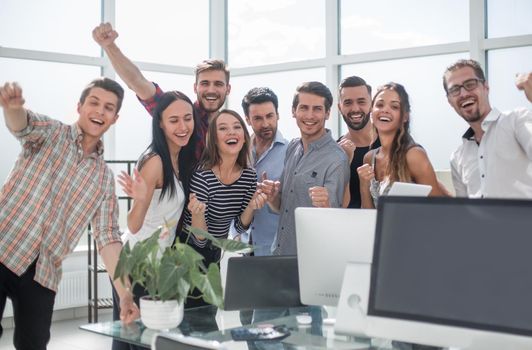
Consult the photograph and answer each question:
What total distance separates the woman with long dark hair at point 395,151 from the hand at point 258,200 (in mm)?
500

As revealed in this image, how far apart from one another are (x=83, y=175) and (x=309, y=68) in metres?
3.62

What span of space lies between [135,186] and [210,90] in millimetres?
1056

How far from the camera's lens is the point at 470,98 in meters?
3.24

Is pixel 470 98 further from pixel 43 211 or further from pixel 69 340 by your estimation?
pixel 69 340

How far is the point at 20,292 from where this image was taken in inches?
108

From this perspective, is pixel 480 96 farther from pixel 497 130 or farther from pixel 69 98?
pixel 69 98

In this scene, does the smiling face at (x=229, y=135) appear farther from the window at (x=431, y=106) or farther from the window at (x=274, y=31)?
the window at (x=274, y=31)

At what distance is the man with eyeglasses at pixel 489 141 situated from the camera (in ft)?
10.1

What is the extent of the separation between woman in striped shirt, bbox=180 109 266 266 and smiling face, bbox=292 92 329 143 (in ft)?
1.13

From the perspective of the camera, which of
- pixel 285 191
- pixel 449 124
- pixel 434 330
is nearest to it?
pixel 434 330

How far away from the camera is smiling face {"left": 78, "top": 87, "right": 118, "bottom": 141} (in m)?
2.92

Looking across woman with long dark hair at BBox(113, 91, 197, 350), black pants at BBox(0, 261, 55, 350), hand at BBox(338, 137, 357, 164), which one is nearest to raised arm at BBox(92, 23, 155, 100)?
woman with long dark hair at BBox(113, 91, 197, 350)

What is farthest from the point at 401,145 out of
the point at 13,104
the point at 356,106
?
the point at 13,104

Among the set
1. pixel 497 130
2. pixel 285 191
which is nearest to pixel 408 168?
pixel 497 130
